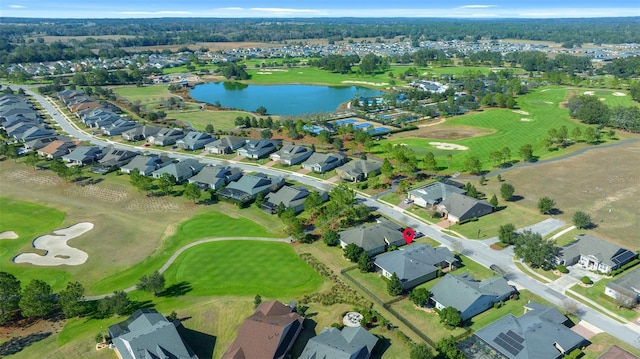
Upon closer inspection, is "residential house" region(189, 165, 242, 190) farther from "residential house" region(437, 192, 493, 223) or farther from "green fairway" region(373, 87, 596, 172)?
"residential house" region(437, 192, 493, 223)

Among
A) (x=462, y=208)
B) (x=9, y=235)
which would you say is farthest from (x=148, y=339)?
(x=462, y=208)

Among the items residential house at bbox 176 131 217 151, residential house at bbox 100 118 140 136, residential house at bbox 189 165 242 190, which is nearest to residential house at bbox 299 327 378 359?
residential house at bbox 189 165 242 190

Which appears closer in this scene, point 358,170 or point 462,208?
point 462,208

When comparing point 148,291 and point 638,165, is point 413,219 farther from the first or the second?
point 638,165

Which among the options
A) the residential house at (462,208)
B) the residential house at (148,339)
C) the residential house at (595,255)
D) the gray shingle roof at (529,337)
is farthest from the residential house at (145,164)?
the residential house at (595,255)

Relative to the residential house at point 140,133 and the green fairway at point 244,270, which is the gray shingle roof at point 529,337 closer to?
the green fairway at point 244,270

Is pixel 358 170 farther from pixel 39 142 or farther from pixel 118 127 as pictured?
pixel 39 142

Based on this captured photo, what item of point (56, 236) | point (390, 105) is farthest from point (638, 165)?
point (56, 236)

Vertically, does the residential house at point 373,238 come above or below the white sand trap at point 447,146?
above
